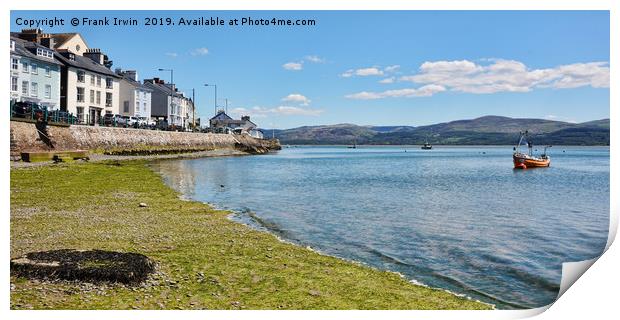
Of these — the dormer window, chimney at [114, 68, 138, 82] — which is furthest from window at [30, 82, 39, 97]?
chimney at [114, 68, 138, 82]

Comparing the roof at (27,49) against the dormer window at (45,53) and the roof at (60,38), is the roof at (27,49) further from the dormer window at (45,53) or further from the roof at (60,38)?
the roof at (60,38)

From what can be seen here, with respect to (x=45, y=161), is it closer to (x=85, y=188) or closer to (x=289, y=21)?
(x=85, y=188)

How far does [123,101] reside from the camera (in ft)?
212

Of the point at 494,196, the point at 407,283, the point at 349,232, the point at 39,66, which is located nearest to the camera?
the point at 407,283

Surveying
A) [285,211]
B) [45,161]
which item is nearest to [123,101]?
[45,161]

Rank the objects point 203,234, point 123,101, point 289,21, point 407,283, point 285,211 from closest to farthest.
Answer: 1. point 407,283
2. point 289,21
3. point 203,234
4. point 285,211
5. point 123,101

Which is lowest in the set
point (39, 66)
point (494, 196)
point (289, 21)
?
point (494, 196)

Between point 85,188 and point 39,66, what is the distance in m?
28.0

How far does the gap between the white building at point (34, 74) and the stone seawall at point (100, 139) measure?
14.6 ft

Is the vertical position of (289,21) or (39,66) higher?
(39,66)

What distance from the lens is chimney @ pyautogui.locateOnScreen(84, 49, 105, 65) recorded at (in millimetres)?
60125

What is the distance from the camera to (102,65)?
59.9 meters

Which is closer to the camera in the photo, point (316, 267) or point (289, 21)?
point (316, 267)

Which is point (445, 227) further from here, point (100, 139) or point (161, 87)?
point (161, 87)
